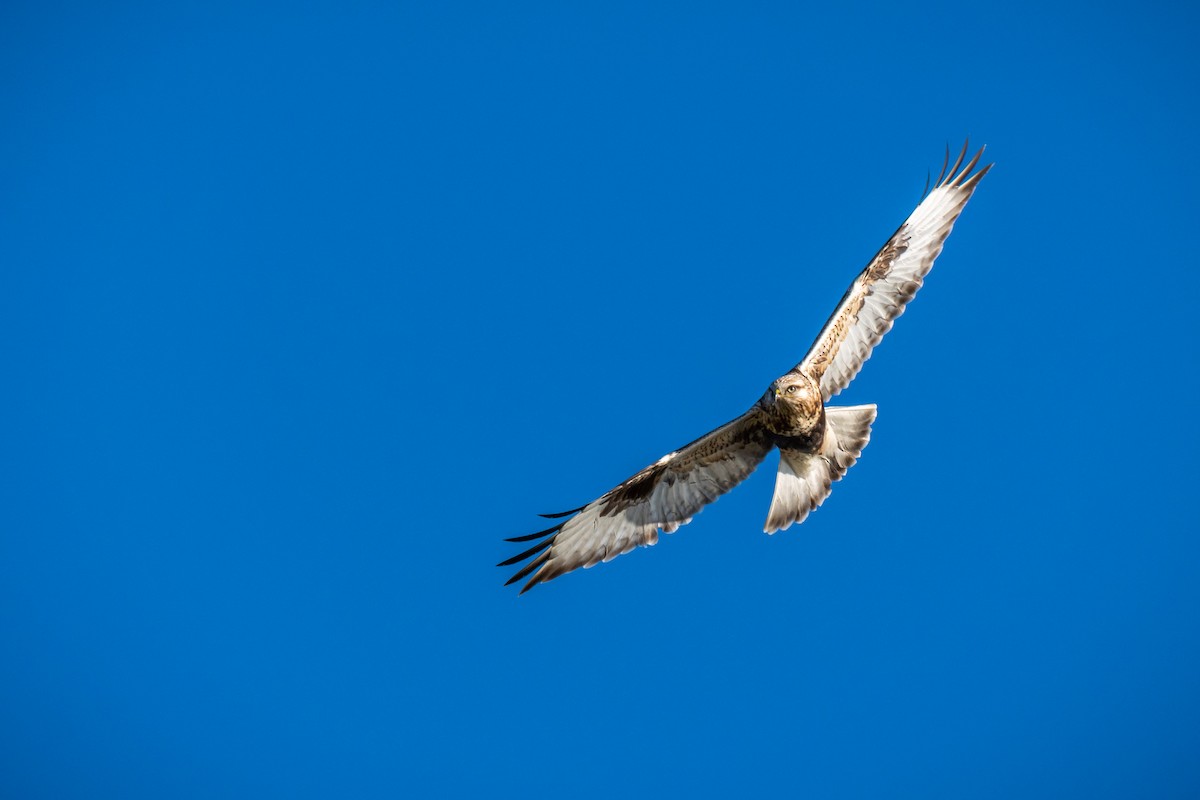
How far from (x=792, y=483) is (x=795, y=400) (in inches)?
42.4

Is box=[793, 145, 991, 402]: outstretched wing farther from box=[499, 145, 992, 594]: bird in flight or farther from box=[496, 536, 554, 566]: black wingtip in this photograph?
box=[496, 536, 554, 566]: black wingtip

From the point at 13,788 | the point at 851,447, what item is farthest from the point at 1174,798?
the point at 13,788

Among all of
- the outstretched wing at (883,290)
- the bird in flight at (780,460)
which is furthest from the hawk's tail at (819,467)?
the outstretched wing at (883,290)

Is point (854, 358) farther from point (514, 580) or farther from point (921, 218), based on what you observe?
point (514, 580)

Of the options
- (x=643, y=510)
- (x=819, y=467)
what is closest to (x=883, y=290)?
(x=819, y=467)

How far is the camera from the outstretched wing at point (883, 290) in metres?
8.91

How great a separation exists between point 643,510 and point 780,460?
1339 millimetres

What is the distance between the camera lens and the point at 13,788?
34.0 m

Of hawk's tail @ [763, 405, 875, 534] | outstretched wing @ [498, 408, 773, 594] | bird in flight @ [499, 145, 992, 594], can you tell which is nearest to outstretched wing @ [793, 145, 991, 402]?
bird in flight @ [499, 145, 992, 594]

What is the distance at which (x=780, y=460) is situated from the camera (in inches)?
351

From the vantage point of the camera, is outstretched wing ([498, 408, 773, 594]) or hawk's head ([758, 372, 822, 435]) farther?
outstretched wing ([498, 408, 773, 594])

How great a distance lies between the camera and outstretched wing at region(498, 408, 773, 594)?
8852mm

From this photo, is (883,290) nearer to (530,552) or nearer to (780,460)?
(780,460)

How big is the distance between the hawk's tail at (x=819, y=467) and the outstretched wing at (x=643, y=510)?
1.06 feet
